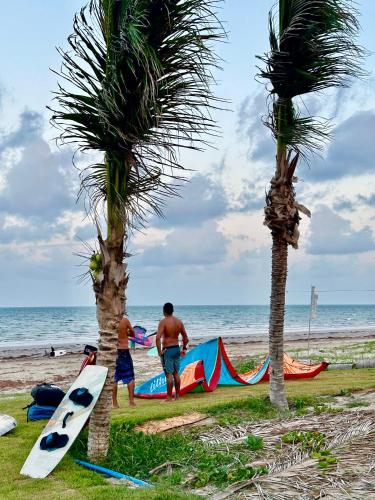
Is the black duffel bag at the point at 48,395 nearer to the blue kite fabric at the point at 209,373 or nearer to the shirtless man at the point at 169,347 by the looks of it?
the shirtless man at the point at 169,347

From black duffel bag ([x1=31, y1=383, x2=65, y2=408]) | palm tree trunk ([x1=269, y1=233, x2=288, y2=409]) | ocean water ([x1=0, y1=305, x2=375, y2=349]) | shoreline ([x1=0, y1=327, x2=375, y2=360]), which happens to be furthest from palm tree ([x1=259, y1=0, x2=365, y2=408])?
ocean water ([x1=0, y1=305, x2=375, y2=349])

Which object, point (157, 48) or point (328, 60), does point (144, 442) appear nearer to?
point (157, 48)

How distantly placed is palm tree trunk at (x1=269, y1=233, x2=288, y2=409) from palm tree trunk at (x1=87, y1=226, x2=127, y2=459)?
3293 mm

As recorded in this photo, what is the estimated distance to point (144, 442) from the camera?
6973mm

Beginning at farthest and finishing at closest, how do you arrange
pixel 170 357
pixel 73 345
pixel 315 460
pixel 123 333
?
pixel 73 345
pixel 170 357
pixel 123 333
pixel 315 460

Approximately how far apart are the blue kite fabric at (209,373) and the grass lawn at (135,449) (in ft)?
1.78

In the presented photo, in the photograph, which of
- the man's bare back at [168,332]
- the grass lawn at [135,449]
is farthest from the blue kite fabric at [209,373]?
the man's bare back at [168,332]

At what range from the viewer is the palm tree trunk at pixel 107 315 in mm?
6391

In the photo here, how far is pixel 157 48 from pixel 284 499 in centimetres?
476

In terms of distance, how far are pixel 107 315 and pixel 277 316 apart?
3442mm

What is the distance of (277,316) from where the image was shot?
8.98m

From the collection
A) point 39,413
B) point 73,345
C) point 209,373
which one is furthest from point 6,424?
point 73,345

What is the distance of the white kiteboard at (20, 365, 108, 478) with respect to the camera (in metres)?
6.19

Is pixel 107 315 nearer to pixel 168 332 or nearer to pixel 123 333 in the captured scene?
pixel 123 333
